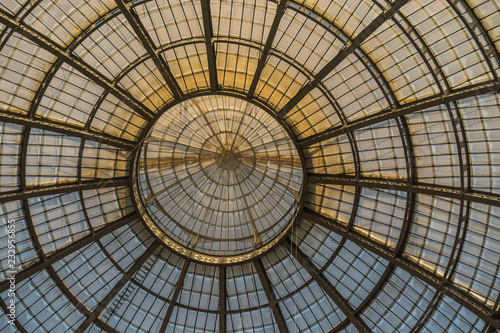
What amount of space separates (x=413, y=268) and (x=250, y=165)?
12470mm

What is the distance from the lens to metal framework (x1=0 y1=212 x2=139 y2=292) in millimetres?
25922

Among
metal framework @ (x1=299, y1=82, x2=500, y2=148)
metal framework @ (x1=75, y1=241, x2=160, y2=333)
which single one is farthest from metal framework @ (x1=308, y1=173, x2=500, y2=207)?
metal framework @ (x1=75, y1=241, x2=160, y2=333)

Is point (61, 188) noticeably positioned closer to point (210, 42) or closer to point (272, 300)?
point (210, 42)

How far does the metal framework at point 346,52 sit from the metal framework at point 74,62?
8.84 meters

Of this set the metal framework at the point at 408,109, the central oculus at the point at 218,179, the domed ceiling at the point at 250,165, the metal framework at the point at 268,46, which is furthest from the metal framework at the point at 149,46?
the metal framework at the point at 408,109

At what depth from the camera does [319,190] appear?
92.2ft

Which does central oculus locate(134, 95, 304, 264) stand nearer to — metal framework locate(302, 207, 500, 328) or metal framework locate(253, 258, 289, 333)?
metal framework locate(253, 258, 289, 333)

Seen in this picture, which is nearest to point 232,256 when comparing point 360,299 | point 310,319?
point 310,319

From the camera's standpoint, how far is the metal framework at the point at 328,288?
27094 mm

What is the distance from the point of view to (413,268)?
24672mm

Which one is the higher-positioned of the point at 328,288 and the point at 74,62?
the point at 74,62

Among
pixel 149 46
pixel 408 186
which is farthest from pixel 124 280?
pixel 408 186

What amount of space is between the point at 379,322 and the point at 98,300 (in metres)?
19.3

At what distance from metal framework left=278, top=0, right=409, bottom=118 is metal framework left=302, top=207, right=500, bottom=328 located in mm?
7605
